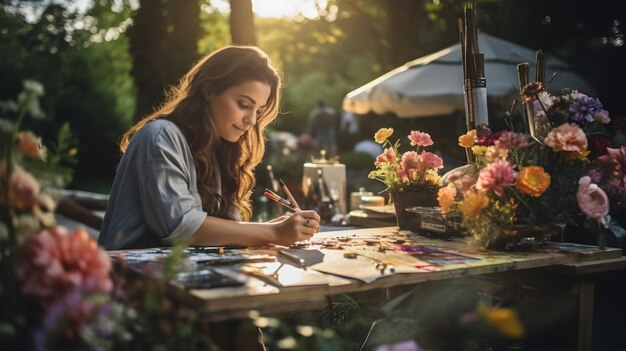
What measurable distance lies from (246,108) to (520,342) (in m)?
1.63

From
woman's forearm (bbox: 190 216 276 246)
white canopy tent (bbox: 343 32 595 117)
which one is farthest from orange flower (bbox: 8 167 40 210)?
white canopy tent (bbox: 343 32 595 117)

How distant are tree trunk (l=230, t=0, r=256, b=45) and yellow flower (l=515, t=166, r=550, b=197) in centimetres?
392

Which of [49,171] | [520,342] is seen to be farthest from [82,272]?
[520,342]

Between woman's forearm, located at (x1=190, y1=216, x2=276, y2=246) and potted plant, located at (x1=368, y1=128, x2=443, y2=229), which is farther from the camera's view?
potted plant, located at (x1=368, y1=128, x2=443, y2=229)

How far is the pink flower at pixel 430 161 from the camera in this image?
3348 millimetres

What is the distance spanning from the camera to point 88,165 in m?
22.0

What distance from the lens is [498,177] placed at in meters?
2.53

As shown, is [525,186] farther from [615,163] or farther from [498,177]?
[615,163]

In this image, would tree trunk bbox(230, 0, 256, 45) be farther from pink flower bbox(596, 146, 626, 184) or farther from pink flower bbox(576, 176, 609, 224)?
pink flower bbox(576, 176, 609, 224)

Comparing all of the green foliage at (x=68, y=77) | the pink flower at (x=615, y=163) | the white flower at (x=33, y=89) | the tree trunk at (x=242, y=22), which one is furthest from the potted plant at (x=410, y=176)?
the green foliage at (x=68, y=77)

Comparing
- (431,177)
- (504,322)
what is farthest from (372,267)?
(431,177)

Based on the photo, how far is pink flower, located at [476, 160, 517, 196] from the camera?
253 cm

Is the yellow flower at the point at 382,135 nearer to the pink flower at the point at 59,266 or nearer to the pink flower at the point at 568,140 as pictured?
the pink flower at the point at 568,140

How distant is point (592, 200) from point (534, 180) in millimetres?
268
